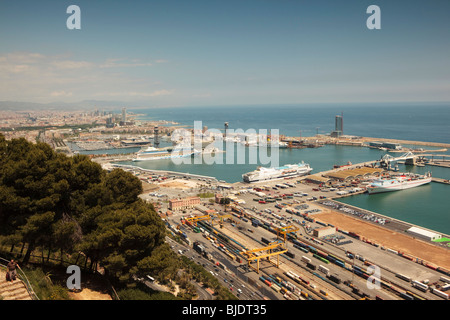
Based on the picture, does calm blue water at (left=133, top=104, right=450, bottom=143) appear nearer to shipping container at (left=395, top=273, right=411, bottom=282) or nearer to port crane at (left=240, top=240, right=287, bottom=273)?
shipping container at (left=395, top=273, right=411, bottom=282)

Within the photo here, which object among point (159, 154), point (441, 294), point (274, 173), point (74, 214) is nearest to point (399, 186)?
point (274, 173)

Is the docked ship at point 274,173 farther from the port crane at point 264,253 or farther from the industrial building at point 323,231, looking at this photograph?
the port crane at point 264,253

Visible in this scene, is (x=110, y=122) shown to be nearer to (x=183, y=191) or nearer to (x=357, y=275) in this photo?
(x=183, y=191)

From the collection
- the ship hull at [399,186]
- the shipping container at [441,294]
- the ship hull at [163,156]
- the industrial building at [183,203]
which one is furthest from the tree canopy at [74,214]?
the ship hull at [163,156]

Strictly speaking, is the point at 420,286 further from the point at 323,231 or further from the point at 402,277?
the point at 323,231
